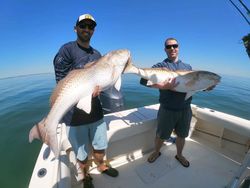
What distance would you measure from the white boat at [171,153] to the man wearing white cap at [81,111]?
15.5 inches

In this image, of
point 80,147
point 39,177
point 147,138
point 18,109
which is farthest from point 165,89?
point 18,109

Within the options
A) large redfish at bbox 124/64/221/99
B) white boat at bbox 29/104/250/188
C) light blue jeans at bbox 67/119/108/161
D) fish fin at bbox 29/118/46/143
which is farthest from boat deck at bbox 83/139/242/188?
fish fin at bbox 29/118/46/143

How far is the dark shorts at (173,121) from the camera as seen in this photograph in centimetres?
317

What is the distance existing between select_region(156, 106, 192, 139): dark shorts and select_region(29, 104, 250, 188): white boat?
18.1 inches

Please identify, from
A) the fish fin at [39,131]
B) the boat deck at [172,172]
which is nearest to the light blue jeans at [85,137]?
the fish fin at [39,131]

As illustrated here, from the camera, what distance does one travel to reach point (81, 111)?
246 cm

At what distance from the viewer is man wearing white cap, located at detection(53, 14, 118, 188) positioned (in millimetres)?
2371

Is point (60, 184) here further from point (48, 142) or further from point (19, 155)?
point (19, 155)

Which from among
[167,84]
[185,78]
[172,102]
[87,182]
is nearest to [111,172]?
[87,182]

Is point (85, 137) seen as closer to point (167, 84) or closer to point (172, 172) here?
point (167, 84)

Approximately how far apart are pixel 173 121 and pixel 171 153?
118 centimetres

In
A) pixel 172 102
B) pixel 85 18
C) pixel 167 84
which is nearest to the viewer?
pixel 85 18

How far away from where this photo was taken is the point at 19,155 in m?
5.04

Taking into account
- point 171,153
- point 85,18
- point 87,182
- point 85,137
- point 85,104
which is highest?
point 85,18
